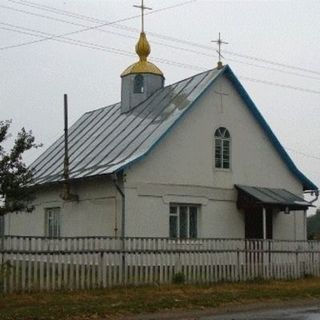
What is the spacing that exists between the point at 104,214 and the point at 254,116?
22.5ft

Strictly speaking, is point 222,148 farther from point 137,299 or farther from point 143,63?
point 137,299

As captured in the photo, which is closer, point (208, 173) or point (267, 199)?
point (267, 199)

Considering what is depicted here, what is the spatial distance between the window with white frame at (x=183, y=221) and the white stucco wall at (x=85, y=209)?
203 centimetres

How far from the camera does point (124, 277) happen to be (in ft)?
56.5

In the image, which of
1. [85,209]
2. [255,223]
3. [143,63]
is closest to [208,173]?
[255,223]

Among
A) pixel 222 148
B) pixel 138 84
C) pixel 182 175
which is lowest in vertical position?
pixel 182 175

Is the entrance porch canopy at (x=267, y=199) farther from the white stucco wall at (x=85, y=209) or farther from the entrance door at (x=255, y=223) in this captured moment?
the white stucco wall at (x=85, y=209)

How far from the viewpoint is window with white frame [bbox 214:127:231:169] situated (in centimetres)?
2427

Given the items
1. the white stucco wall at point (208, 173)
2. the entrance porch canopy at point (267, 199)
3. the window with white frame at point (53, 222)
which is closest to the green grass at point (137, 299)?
the white stucco wall at point (208, 173)

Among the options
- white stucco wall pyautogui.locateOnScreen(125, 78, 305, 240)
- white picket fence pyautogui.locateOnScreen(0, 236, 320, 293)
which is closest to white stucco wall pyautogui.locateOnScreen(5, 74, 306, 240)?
white stucco wall pyautogui.locateOnScreen(125, 78, 305, 240)

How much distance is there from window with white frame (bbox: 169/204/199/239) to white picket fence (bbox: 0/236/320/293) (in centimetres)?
305

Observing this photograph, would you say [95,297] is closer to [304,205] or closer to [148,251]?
[148,251]

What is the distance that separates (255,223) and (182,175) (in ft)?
13.7

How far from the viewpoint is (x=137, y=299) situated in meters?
15.2
